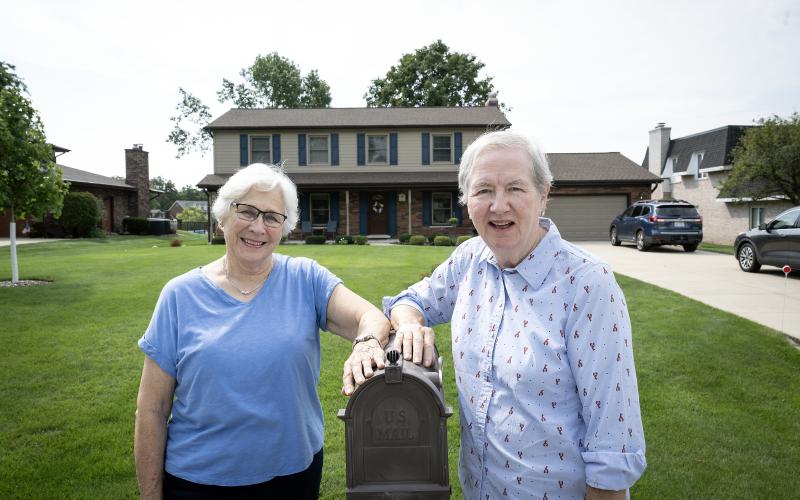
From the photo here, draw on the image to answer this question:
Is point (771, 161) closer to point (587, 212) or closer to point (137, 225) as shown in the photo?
point (587, 212)

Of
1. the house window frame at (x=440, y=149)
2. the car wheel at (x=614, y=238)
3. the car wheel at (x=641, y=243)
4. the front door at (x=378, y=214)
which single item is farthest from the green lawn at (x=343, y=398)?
the house window frame at (x=440, y=149)

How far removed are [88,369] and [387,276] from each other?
5564 mm

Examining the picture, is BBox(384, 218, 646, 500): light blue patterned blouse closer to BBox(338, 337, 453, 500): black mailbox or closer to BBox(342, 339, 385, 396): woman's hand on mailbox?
BBox(338, 337, 453, 500): black mailbox

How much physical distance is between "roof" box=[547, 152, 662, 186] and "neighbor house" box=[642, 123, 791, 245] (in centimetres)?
260

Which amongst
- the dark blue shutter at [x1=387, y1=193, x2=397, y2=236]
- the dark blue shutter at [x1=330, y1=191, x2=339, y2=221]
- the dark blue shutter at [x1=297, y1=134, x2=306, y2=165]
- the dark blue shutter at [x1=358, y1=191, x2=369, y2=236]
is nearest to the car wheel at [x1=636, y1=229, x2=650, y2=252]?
the dark blue shutter at [x1=387, y1=193, x2=397, y2=236]

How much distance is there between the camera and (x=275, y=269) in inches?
90.9

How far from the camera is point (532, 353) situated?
69.0 inches

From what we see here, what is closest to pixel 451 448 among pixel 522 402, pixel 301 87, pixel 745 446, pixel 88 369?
pixel 745 446

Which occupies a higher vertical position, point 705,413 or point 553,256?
point 553,256

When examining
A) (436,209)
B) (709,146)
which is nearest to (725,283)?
(436,209)

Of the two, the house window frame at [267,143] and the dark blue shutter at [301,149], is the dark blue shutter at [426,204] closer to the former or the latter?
the dark blue shutter at [301,149]

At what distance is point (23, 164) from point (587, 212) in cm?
2225

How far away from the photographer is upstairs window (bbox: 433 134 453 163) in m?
25.4

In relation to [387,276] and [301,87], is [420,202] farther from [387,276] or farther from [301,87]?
[301,87]
